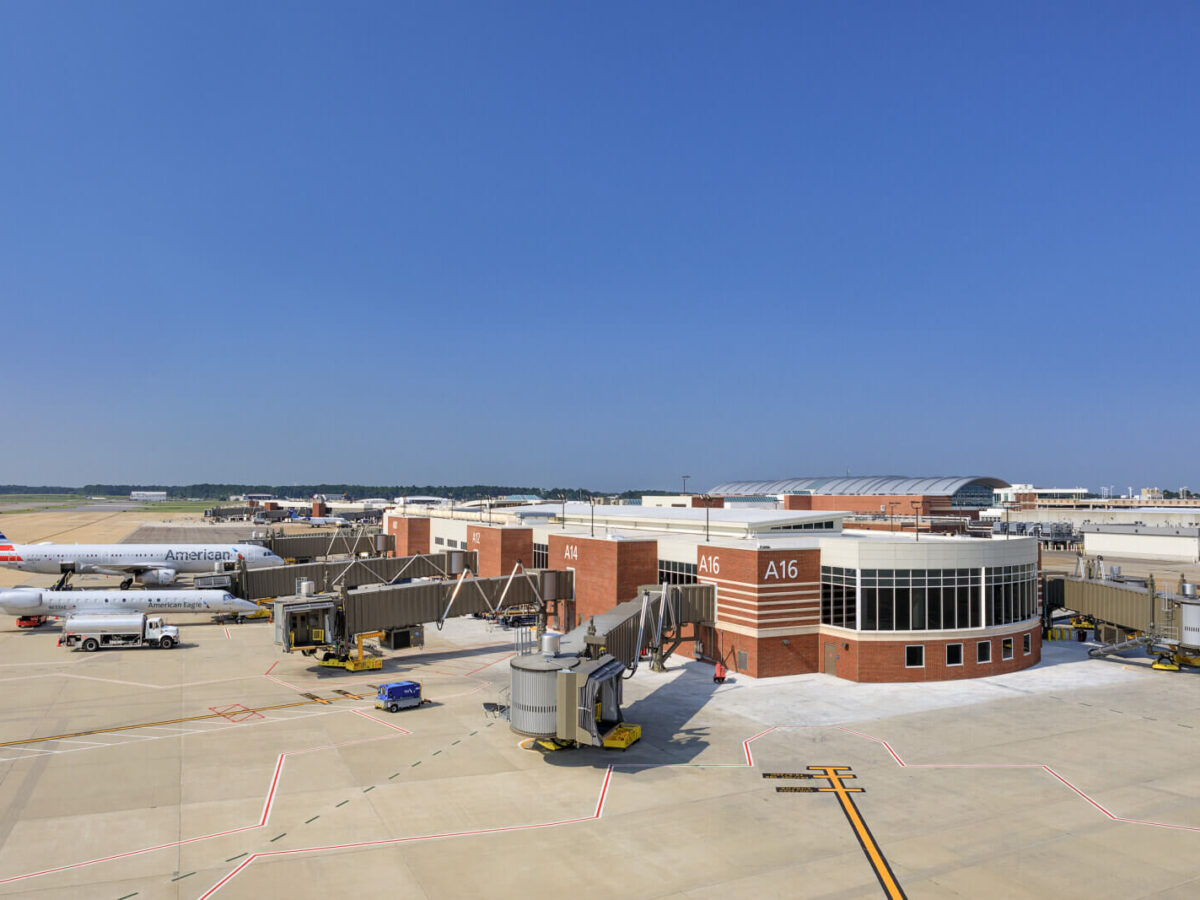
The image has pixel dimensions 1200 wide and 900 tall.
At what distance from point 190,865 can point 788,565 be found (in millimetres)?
38550

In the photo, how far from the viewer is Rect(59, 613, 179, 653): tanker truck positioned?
61344 mm

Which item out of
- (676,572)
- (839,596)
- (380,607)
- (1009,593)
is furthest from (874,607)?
(380,607)

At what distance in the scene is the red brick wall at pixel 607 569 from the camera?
62.1 m

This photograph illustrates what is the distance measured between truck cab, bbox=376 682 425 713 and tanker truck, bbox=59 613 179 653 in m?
29.9

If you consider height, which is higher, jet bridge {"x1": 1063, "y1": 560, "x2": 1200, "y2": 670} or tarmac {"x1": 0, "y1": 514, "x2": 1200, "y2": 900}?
jet bridge {"x1": 1063, "y1": 560, "x2": 1200, "y2": 670}

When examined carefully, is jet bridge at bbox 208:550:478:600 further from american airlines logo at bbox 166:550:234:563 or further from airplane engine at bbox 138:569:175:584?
american airlines logo at bbox 166:550:234:563

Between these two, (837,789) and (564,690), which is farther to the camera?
(564,690)

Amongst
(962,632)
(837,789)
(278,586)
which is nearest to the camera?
(837,789)

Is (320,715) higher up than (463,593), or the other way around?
(463,593)

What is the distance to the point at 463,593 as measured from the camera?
60.7 meters

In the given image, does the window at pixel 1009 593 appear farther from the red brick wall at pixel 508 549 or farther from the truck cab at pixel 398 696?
the red brick wall at pixel 508 549

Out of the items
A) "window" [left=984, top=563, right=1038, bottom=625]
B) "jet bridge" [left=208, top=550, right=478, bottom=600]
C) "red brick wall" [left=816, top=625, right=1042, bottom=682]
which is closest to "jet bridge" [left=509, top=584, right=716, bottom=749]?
"red brick wall" [left=816, top=625, right=1042, bottom=682]

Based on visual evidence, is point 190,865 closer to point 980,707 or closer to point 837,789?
point 837,789

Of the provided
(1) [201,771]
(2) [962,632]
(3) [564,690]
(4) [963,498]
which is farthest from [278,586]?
(4) [963,498]
